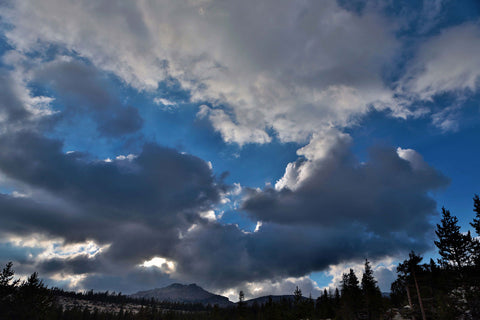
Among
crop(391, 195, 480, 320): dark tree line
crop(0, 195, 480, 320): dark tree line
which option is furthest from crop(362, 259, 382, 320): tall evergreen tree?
crop(391, 195, 480, 320): dark tree line

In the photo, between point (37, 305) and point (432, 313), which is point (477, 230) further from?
point (37, 305)

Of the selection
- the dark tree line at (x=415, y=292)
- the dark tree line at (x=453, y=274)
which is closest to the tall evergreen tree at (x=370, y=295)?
the dark tree line at (x=415, y=292)

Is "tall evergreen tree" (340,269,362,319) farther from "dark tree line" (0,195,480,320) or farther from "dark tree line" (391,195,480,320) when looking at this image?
"dark tree line" (391,195,480,320)

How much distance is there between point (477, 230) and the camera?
137ft

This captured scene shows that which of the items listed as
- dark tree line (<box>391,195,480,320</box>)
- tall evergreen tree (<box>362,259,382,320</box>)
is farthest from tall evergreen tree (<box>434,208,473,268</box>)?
tall evergreen tree (<box>362,259,382,320</box>)

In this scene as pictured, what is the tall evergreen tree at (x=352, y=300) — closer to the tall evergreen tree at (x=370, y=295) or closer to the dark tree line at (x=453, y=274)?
the tall evergreen tree at (x=370, y=295)

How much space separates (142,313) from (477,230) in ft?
313

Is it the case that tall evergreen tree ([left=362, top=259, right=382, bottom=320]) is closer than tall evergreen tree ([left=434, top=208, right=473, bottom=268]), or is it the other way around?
tall evergreen tree ([left=434, top=208, right=473, bottom=268])

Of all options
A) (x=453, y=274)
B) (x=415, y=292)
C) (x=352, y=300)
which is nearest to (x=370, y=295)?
(x=352, y=300)

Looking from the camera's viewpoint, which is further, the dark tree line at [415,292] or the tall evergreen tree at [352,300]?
the tall evergreen tree at [352,300]

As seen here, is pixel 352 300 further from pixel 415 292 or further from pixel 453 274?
pixel 453 274

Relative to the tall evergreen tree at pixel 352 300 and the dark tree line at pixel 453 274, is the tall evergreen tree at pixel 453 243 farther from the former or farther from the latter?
the tall evergreen tree at pixel 352 300

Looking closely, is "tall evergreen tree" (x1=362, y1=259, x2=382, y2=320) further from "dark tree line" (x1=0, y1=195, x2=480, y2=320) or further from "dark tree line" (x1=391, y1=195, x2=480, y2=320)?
"dark tree line" (x1=391, y1=195, x2=480, y2=320)

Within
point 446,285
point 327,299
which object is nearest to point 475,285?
point 446,285
